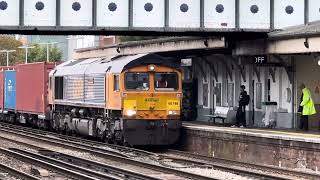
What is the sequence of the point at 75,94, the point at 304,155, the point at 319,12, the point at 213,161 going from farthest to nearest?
the point at 75,94 < the point at 319,12 < the point at 213,161 < the point at 304,155

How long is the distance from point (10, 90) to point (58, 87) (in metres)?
11.2

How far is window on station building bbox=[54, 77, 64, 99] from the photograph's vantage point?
30.4 meters

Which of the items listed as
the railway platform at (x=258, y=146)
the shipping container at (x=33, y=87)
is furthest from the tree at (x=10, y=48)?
the railway platform at (x=258, y=146)

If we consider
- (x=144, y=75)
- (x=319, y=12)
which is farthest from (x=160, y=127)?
(x=319, y=12)

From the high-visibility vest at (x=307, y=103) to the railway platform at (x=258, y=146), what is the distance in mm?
1442

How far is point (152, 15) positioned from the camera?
23875 millimetres

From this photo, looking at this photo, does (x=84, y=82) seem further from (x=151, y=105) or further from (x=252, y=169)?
(x=252, y=169)

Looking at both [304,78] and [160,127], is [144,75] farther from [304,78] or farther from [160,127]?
[304,78]

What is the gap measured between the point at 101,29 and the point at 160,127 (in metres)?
3.51

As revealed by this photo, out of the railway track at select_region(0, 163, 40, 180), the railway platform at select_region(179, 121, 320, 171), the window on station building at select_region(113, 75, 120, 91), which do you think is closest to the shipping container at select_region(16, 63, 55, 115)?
the window on station building at select_region(113, 75, 120, 91)

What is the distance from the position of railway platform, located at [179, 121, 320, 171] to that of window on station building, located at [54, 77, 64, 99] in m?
7.12

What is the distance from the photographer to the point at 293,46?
22219 mm

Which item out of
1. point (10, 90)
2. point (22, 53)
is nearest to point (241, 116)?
point (10, 90)

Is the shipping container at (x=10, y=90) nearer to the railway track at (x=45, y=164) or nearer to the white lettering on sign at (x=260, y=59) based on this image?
the railway track at (x=45, y=164)
